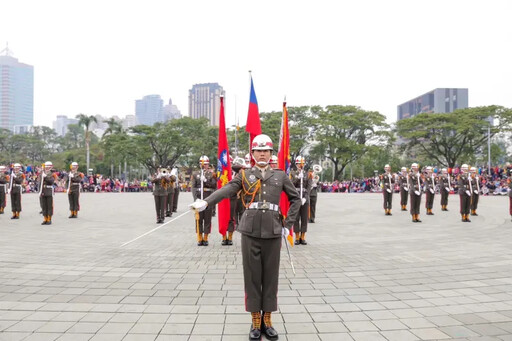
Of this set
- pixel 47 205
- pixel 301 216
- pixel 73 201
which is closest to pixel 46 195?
pixel 47 205

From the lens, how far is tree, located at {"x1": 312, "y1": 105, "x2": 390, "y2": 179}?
162ft

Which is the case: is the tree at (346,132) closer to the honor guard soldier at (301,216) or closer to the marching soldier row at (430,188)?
the marching soldier row at (430,188)

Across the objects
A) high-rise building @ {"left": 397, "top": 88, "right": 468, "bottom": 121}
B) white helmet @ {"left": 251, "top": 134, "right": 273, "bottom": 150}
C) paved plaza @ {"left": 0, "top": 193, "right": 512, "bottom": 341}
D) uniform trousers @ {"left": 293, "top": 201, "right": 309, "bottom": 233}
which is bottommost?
paved plaza @ {"left": 0, "top": 193, "right": 512, "bottom": 341}

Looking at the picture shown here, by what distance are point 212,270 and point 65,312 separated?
2.61 metres

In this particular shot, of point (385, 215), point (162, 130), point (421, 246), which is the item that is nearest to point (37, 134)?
point (162, 130)

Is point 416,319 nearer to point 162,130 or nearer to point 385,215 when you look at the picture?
point 385,215

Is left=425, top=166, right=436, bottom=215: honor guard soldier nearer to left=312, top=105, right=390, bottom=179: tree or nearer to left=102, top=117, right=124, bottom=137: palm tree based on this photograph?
left=312, top=105, right=390, bottom=179: tree

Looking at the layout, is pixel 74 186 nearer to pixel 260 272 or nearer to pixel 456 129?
pixel 260 272

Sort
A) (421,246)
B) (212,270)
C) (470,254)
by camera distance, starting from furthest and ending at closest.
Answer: (421,246) → (470,254) → (212,270)

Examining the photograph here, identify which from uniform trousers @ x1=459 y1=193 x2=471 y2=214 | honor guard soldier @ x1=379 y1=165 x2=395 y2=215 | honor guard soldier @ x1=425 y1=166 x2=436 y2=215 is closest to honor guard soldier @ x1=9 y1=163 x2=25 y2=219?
honor guard soldier @ x1=379 y1=165 x2=395 y2=215

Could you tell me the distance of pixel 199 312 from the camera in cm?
467

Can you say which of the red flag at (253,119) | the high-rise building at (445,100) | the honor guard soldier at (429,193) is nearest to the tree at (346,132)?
the honor guard soldier at (429,193)

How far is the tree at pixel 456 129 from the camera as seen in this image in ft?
149

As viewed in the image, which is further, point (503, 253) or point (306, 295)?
point (503, 253)
